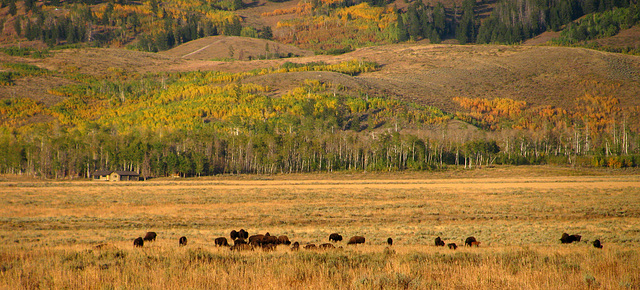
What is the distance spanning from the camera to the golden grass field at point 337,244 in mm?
10492

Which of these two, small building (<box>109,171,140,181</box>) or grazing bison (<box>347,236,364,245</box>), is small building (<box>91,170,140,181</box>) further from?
grazing bison (<box>347,236,364,245</box>)

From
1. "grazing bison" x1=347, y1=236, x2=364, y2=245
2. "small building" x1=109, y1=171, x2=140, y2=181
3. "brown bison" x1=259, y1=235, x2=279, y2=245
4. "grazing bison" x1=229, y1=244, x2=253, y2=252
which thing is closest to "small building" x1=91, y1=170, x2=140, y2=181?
"small building" x1=109, y1=171, x2=140, y2=181

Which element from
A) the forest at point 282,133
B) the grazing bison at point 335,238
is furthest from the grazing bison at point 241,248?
the forest at point 282,133

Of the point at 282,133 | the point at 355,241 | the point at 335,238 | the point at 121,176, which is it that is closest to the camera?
the point at 355,241

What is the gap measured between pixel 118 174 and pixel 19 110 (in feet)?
360

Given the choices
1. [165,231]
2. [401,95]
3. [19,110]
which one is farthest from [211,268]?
[19,110]

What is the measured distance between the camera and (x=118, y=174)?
8262cm

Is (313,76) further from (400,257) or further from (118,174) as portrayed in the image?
(400,257)

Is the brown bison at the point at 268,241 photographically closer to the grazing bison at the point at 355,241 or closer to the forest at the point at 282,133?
the grazing bison at the point at 355,241

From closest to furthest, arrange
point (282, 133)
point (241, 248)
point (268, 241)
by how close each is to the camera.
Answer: point (241, 248) < point (268, 241) < point (282, 133)

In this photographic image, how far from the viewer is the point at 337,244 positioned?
1786cm

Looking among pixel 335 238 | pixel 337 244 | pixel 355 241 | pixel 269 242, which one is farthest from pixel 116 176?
pixel 355 241

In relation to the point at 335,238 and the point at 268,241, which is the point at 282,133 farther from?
the point at 268,241

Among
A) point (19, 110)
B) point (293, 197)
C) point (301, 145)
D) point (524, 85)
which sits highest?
point (524, 85)
